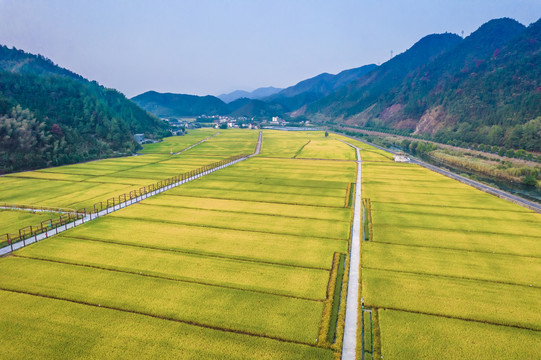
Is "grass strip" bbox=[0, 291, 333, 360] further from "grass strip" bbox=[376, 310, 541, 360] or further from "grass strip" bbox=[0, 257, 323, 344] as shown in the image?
"grass strip" bbox=[376, 310, 541, 360]

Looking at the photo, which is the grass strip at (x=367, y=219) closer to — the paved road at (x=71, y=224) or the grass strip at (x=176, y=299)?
the grass strip at (x=176, y=299)

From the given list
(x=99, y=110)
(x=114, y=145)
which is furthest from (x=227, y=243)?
(x=99, y=110)

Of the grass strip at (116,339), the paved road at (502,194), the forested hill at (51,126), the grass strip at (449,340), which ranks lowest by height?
A: the grass strip at (449,340)

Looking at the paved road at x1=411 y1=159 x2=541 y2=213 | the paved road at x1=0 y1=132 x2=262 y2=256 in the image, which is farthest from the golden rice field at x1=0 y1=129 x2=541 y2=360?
the paved road at x1=411 y1=159 x2=541 y2=213

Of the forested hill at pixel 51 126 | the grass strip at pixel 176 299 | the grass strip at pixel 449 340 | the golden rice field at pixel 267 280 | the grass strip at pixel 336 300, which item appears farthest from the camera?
the forested hill at pixel 51 126

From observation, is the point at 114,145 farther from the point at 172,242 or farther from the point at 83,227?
the point at 172,242

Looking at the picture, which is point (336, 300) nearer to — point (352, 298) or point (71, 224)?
point (352, 298)

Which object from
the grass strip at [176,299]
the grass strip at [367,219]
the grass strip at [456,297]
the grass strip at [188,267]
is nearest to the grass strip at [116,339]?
the grass strip at [176,299]

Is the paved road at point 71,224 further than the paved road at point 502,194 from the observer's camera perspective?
No
